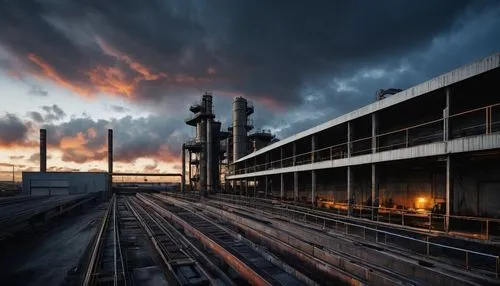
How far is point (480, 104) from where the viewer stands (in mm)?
15023

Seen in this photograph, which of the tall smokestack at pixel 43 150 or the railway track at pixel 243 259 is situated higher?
the tall smokestack at pixel 43 150

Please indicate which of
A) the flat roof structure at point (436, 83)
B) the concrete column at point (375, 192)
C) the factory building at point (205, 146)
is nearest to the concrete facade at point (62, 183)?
the factory building at point (205, 146)

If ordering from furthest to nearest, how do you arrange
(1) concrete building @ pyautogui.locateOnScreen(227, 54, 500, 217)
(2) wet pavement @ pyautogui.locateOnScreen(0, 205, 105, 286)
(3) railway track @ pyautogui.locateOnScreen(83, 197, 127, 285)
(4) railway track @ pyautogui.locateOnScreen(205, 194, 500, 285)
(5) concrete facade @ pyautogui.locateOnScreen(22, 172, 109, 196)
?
(5) concrete facade @ pyautogui.locateOnScreen(22, 172, 109, 196) → (1) concrete building @ pyautogui.locateOnScreen(227, 54, 500, 217) → (2) wet pavement @ pyautogui.locateOnScreen(0, 205, 105, 286) → (3) railway track @ pyautogui.locateOnScreen(83, 197, 127, 285) → (4) railway track @ pyautogui.locateOnScreen(205, 194, 500, 285)

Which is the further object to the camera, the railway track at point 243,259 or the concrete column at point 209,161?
the concrete column at point 209,161

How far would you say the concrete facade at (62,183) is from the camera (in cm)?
5622

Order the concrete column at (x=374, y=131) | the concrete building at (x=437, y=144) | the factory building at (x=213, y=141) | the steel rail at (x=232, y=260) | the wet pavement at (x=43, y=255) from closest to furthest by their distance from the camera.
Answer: the steel rail at (x=232, y=260) < the wet pavement at (x=43, y=255) < the concrete building at (x=437, y=144) < the concrete column at (x=374, y=131) < the factory building at (x=213, y=141)

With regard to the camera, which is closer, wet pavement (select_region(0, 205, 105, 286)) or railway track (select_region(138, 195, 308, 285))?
railway track (select_region(138, 195, 308, 285))

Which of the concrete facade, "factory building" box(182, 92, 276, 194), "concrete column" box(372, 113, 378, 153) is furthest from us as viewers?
the concrete facade

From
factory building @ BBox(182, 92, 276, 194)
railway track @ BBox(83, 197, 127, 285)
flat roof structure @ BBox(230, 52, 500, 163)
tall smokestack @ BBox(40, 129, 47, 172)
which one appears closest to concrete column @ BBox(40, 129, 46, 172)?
tall smokestack @ BBox(40, 129, 47, 172)

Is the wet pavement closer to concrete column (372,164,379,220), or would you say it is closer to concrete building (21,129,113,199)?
concrete column (372,164,379,220)

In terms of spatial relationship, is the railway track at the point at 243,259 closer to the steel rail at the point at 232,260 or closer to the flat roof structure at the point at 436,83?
the steel rail at the point at 232,260

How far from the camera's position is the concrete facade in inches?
2213

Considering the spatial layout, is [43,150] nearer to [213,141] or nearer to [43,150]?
[43,150]

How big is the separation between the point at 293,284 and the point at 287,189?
95.4 feet
